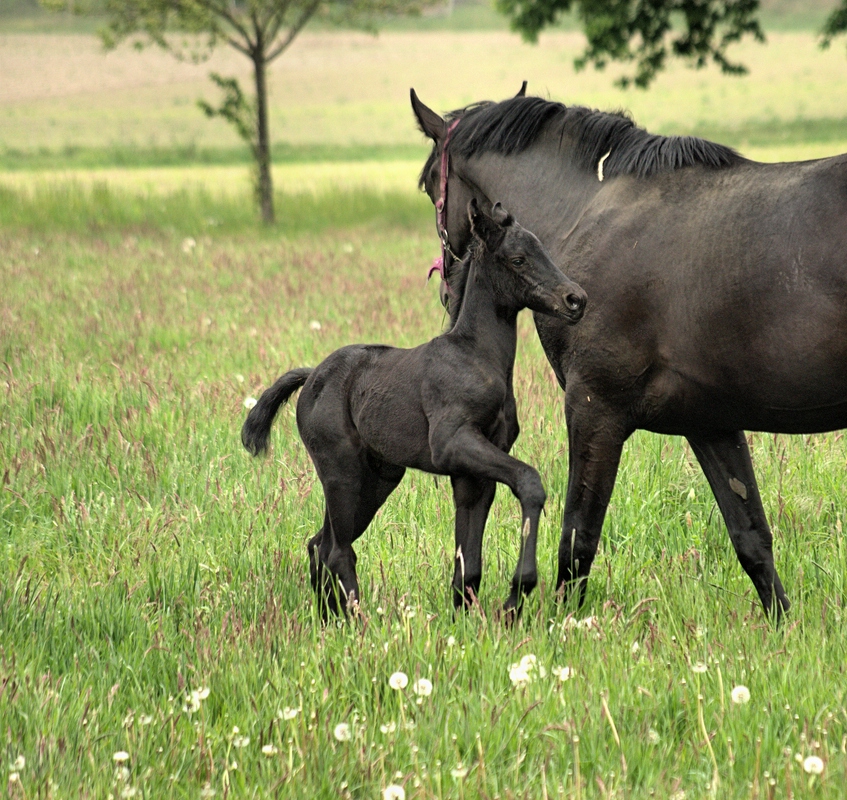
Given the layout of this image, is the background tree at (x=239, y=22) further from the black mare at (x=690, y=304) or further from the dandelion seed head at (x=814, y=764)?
the dandelion seed head at (x=814, y=764)

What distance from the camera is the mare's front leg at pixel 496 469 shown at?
3305mm

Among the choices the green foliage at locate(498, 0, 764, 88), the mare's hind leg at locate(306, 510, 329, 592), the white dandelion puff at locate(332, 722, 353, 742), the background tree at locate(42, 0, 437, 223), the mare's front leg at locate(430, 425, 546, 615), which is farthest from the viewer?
the background tree at locate(42, 0, 437, 223)

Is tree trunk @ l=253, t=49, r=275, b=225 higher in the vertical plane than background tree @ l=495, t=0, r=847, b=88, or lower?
lower

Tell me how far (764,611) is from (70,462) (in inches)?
146

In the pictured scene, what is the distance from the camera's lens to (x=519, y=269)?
3.47m

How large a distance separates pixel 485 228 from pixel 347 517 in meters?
1.17

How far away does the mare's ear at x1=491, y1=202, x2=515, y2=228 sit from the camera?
11.4 feet

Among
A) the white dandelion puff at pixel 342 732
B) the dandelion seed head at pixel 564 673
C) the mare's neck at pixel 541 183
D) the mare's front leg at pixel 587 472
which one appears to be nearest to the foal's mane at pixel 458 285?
the mare's front leg at pixel 587 472

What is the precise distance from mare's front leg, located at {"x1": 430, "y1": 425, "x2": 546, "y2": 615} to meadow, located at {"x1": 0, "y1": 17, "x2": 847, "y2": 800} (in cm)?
25

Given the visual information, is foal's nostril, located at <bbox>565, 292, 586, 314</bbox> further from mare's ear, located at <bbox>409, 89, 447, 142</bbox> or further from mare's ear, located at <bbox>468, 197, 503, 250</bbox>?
mare's ear, located at <bbox>409, 89, 447, 142</bbox>

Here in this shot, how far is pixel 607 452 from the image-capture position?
4172 mm

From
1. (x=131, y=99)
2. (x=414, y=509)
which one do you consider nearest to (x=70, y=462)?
(x=414, y=509)

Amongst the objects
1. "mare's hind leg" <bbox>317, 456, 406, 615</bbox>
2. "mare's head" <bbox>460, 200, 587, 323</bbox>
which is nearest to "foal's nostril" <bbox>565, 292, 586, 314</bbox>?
"mare's head" <bbox>460, 200, 587, 323</bbox>

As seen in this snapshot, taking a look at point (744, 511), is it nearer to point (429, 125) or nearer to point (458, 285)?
point (458, 285)
